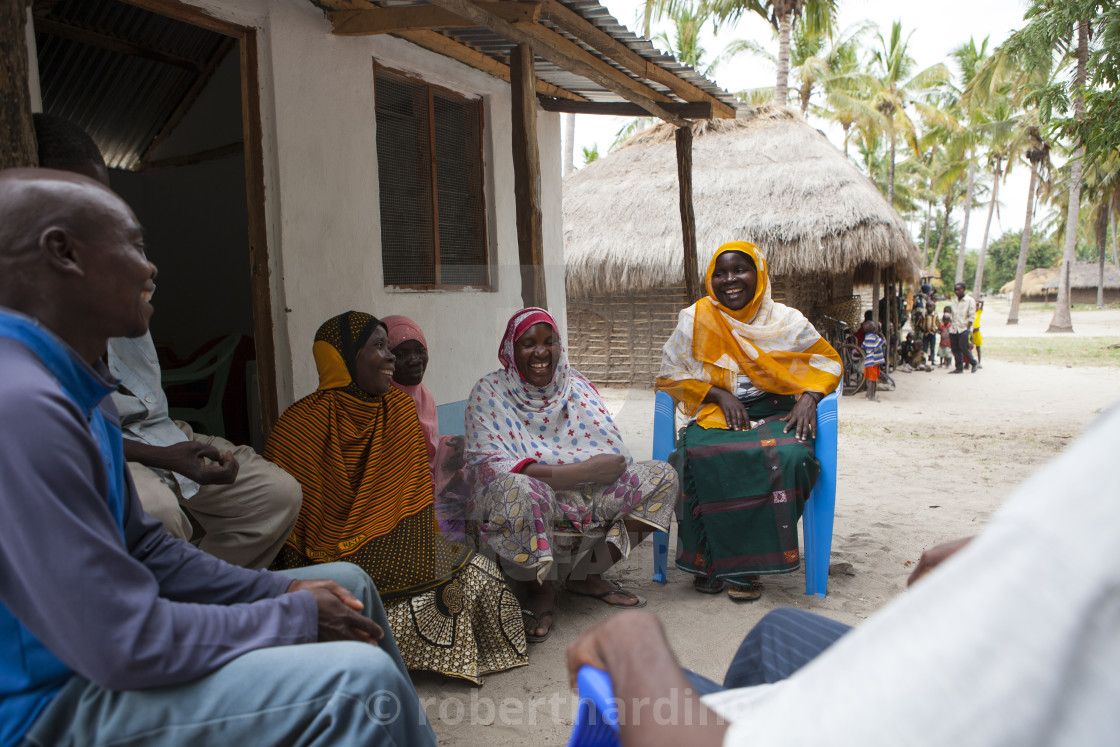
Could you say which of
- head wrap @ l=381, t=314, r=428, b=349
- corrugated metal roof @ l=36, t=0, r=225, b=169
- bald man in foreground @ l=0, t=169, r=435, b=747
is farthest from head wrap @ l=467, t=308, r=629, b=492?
corrugated metal roof @ l=36, t=0, r=225, b=169

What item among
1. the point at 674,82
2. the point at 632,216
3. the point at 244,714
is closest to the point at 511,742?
the point at 244,714

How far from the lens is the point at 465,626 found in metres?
2.73

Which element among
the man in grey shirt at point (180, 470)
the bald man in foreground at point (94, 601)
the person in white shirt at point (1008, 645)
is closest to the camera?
the person in white shirt at point (1008, 645)

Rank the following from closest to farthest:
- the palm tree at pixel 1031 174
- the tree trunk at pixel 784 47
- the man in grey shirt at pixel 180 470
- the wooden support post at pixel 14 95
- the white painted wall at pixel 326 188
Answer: the wooden support post at pixel 14 95
the man in grey shirt at pixel 180 470
the white painted wall at pixel 326 188
the tree trunk at pixel 784 47
the palm tree at pixel 1031 174

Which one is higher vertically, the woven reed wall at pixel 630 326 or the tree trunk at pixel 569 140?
the tree trunk at pixel 569 140

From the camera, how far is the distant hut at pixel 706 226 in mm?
11016

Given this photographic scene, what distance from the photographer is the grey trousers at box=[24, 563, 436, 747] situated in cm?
116

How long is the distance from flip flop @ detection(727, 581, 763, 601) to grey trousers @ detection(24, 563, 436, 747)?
2425 mm

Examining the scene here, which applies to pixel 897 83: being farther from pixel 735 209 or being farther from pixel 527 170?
pixel 527 170

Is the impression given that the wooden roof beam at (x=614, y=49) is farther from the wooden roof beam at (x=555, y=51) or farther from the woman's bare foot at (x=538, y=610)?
the woman's bare foot at (x=538, y=610)

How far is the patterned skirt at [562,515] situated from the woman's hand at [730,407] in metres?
0.51

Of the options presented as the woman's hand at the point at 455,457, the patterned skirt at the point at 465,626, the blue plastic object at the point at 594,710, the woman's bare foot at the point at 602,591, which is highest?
the blue plastic object at the point at 594,710

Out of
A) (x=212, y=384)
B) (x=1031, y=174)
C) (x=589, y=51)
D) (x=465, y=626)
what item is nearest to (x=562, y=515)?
(x=465, y=626)

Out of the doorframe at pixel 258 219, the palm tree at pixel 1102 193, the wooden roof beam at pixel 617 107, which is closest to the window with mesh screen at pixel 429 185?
the wooden roof beam at pixel 617 107
